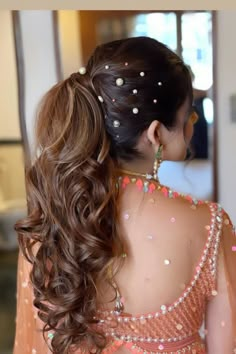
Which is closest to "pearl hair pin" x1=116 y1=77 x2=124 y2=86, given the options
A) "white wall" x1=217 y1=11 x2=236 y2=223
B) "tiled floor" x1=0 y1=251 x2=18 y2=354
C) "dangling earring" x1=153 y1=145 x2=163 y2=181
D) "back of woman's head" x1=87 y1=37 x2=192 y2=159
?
"back of woman's head" x1=87 y1=37 x2=192 y2=159

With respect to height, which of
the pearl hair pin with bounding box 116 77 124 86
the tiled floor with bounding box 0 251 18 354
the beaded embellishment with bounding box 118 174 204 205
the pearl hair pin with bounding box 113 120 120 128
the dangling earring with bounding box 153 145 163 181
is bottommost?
the tiled floor with bounding box 0 251 18 354

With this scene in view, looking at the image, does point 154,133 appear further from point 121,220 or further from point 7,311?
point 7,311

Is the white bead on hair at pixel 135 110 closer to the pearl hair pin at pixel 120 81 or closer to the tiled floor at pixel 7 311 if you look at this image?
the pearl hair pin at pixel 120 81

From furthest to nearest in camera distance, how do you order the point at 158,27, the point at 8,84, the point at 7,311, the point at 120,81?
1. the point at 7,311
2. the point at 8,84
3. the point at 158,27
4. the point at 120,81

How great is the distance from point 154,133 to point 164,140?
1.5 inches

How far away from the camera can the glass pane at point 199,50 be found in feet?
4.89

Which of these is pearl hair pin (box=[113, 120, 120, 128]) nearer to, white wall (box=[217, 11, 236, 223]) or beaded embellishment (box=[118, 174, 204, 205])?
beaded embellishment (box=[118, 174, 204, 205])

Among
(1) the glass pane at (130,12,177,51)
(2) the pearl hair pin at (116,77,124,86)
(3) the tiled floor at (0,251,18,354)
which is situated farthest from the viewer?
(3) the tiled floor at (0,251,18,354)

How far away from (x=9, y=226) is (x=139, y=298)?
0.92 meters

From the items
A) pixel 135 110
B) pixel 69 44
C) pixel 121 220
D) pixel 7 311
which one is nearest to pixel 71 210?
pixel 121 220

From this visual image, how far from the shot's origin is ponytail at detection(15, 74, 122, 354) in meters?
0.81

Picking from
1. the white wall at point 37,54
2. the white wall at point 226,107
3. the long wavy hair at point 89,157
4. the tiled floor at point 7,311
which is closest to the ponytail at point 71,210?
the long wavy hair at point 89,157

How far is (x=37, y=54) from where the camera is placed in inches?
60.4

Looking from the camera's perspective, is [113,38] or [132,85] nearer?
[132,85]
